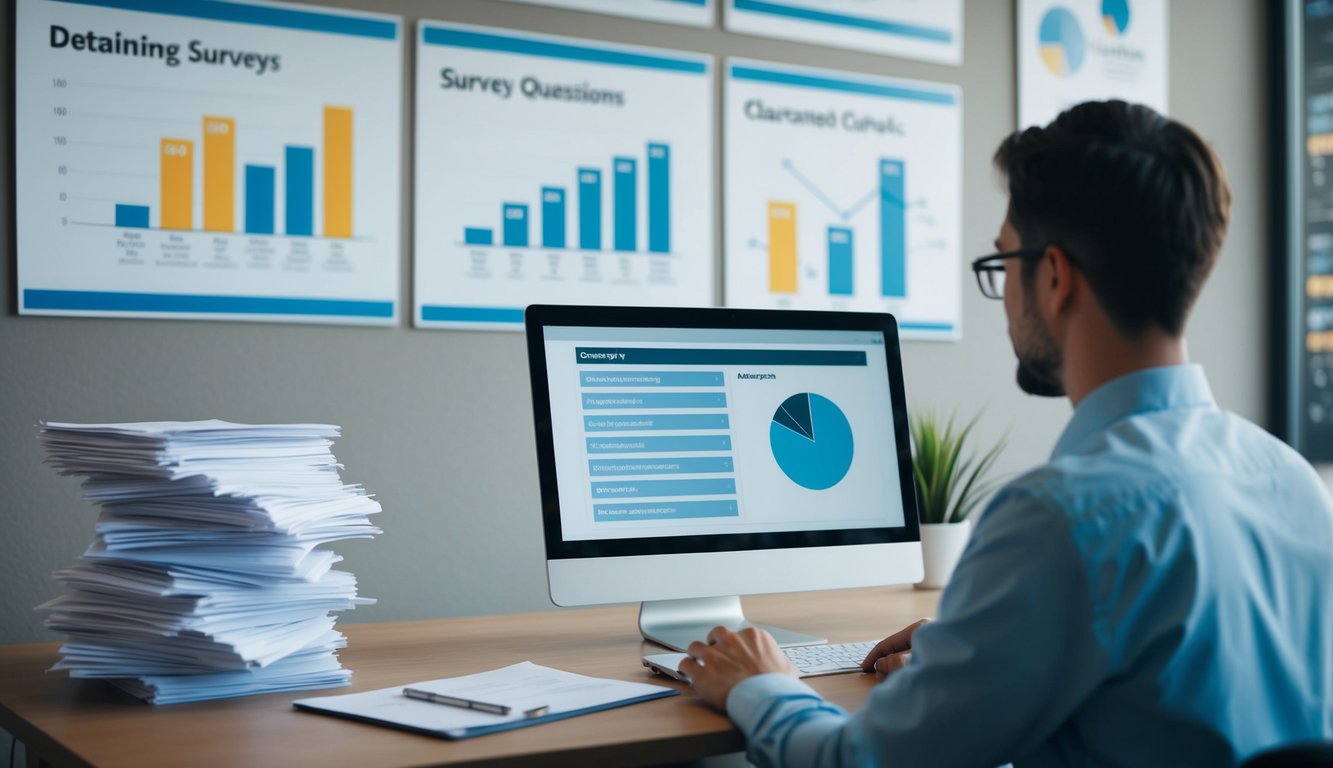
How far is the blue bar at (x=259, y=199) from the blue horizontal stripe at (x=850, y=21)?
1.00 meters

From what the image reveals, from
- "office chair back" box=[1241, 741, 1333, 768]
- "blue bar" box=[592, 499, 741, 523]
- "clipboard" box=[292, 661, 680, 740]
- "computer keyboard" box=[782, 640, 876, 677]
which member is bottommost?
"computer keyboard" box=[782, 640, 876, 677]

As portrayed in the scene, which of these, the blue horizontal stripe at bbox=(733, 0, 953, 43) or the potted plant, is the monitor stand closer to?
the potted plant

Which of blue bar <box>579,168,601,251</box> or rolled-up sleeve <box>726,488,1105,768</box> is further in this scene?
blue bar <box>579,168,601,251</box>

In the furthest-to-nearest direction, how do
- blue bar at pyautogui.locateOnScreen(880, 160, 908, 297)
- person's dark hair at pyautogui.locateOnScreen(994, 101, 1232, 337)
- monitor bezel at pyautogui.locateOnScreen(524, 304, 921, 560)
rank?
blue bar at pyautogui.locateOnScreen(880, 160, 908, 297), monitor bezel at pyautogui.locateOnScreen(524, 304, 921, 560), person's dark hair at pyautogui.locateOnScreen(994, 101, 1232, 337)

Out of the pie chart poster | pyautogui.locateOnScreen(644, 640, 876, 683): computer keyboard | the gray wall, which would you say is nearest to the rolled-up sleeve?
pyautogui.locateOnScreen(644, 640, 876, 683): computer keyboard

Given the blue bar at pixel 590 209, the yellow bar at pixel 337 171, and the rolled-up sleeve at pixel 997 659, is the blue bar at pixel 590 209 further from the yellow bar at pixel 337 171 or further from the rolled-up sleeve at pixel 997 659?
the rolled-up sleeve at pixel 997 659

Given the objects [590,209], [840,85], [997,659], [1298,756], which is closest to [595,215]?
[590,209]

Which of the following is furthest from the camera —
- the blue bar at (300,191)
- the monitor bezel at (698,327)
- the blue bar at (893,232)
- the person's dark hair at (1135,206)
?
the blue bar at (893,232)

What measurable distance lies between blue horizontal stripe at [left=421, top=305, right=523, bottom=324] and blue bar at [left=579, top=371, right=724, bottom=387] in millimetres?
533

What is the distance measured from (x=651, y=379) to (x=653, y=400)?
3 centimetres

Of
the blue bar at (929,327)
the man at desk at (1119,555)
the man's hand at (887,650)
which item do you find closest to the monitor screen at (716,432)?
the man's hand at (887,650)

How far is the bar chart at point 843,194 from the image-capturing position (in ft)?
7.84

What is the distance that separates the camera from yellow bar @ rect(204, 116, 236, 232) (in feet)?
6.41

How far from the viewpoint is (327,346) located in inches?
80.6
